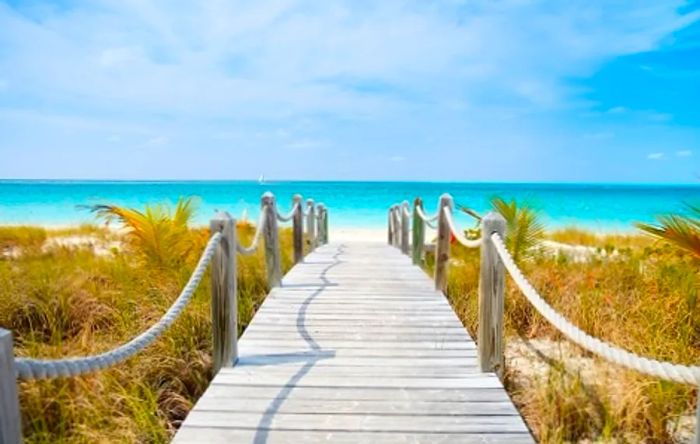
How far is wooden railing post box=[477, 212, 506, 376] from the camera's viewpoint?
10.9 feet

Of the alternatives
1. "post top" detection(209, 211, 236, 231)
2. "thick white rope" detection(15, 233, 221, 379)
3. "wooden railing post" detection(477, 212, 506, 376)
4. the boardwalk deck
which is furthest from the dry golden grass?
"wooden railing post" detection(477, 212, 506, 376)

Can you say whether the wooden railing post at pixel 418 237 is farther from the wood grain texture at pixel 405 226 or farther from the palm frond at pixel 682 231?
the palm frond at pixel 682 231

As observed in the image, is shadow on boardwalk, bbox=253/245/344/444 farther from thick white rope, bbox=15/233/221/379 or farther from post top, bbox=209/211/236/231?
post top, bbox=209/211/236/231

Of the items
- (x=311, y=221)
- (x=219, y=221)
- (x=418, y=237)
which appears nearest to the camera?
(x=219, y=221)

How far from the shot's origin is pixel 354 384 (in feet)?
10.4

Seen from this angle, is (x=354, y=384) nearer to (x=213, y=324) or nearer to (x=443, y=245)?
(x=213, y=324)

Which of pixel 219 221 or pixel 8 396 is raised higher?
pixel 219 221

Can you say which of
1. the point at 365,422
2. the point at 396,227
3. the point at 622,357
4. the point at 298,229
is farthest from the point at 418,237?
the point at 622,357

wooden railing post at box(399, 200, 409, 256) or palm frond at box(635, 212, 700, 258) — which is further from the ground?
palm frond at box(635, 212, 700, 258)

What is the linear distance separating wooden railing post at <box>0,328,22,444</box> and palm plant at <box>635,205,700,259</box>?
14.0 feet

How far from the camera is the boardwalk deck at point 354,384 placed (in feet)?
8.48

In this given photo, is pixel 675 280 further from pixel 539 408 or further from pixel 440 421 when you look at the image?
pixel 440 421

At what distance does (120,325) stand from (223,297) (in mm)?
1496

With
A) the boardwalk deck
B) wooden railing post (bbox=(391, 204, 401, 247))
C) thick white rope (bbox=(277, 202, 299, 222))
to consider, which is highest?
thick white rope (bbox=(277, 202, 299, 222))
